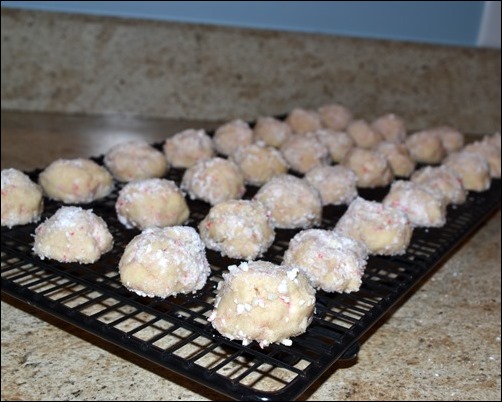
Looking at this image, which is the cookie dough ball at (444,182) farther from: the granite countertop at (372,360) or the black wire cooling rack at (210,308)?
the granite countertop at (372,360)

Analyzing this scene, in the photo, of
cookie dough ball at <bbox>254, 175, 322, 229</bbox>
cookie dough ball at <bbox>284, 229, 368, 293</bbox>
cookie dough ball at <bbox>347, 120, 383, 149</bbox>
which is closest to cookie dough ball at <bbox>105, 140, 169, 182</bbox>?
cookie dough ball at <bbox>254, 175, 322, 229</bbox>

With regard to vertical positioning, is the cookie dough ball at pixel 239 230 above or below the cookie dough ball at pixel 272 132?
below

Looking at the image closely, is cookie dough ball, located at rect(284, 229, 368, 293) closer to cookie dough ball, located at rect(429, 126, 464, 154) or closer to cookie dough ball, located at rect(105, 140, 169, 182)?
cookie dough ball, located at rect(105, 140, 169, 182)

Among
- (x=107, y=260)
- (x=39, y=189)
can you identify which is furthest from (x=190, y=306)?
(x=39, y=189)

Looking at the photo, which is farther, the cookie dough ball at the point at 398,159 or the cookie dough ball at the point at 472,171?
the cookie dough ball at the point at 398,159

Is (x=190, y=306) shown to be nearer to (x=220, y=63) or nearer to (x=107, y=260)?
(x=107, y=260)

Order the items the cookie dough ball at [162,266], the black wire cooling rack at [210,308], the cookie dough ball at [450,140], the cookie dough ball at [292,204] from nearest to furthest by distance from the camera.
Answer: the black wire cooling rack at [210,308] → the cookie dough ball at [162,266] → the cookie dough ball at [292,204] → the cookie dough ball at [450,140]

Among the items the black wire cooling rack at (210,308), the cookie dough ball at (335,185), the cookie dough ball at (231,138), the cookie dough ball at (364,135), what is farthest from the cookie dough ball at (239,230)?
the cookie dough ball at (364,135)

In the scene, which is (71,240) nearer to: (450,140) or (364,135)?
(364,135)

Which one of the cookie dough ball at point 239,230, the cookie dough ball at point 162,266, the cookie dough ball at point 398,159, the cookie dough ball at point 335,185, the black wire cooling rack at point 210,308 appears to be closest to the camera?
the black wire cooling rack at point 210,308
